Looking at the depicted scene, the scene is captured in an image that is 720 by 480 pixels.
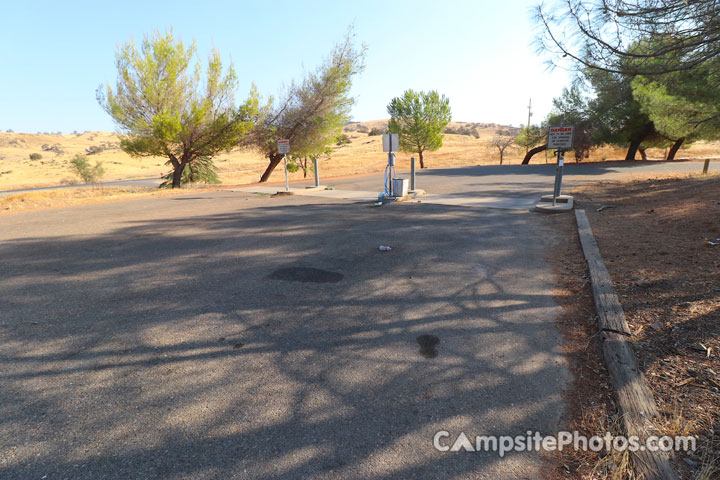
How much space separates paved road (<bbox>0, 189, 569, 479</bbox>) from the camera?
2221mm

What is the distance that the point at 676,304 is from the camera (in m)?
3.79

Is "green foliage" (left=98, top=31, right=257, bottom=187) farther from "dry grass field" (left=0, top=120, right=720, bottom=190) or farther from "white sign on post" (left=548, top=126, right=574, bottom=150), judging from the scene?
"white sign on post" (left=548, top=126, right=574, bottom=150)

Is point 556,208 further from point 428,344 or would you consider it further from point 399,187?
point 428,344

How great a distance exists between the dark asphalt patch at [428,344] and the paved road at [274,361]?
2 cm

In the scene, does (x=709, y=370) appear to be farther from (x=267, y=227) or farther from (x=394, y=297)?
(x=267, y=227)

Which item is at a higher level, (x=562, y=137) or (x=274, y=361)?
(x=562, y=137)

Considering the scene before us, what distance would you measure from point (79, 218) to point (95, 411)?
1105cm

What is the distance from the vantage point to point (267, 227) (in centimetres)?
923

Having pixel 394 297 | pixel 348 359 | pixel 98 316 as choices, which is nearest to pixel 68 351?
pixel 98 316

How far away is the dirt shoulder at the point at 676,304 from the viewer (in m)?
2.37

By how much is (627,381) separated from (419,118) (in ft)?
126

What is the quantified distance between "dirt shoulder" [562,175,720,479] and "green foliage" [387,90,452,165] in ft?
103

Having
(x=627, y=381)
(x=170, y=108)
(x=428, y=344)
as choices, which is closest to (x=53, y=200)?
(x=170, y=108)

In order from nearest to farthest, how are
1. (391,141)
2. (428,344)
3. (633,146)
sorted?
(428,344), (391,141), (633,146)
